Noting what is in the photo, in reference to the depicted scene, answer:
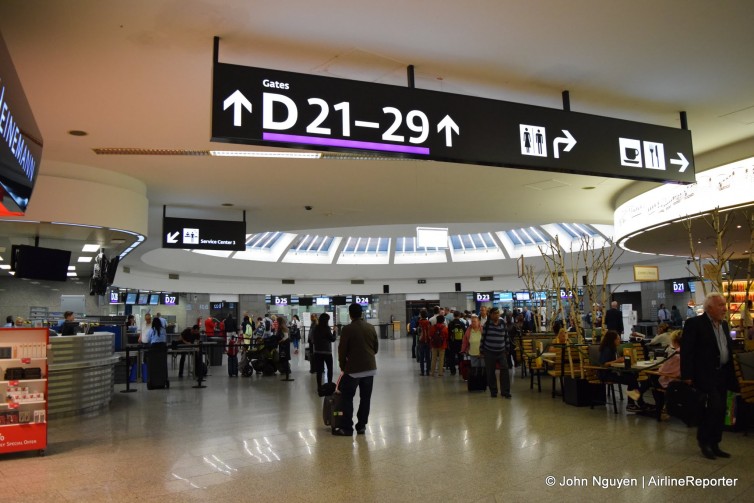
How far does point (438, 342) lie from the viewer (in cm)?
1316

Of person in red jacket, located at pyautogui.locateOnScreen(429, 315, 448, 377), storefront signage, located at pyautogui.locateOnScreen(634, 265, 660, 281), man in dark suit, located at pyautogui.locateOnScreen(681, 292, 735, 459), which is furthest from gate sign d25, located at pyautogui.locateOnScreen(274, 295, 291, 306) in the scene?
man in dark suit, located at pyautogui.locateOnScreen(681, 292, 735, 459)

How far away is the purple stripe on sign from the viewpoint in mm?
3979

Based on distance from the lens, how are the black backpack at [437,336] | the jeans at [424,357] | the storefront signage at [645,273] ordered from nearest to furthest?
the black backpack at [437,336] < the jeans at [424,357] < the storefront signage at [645,273]

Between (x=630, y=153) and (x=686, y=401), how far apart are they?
250 cm

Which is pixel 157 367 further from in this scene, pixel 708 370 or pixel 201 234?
pixel 708 370

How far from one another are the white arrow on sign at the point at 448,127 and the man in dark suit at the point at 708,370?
305 cm

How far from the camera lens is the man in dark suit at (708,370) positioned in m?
5.15

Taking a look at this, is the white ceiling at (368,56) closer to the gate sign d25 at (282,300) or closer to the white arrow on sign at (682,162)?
the white arrow on sign at (682,162)

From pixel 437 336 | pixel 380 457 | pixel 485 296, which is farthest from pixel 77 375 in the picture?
pixel 485 296

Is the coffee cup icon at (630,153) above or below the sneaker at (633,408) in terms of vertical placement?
above

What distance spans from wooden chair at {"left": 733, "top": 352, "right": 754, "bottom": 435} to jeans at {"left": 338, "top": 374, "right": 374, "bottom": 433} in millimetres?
4286

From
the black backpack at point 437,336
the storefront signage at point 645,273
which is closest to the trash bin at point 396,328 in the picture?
the storefront signage at point 645,273

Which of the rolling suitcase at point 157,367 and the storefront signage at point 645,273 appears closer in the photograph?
the rolling suitcase at point 157,367

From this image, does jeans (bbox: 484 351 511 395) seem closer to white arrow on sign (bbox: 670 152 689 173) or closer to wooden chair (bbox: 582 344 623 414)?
wooden chair (bbox: 582 344 623 414)
